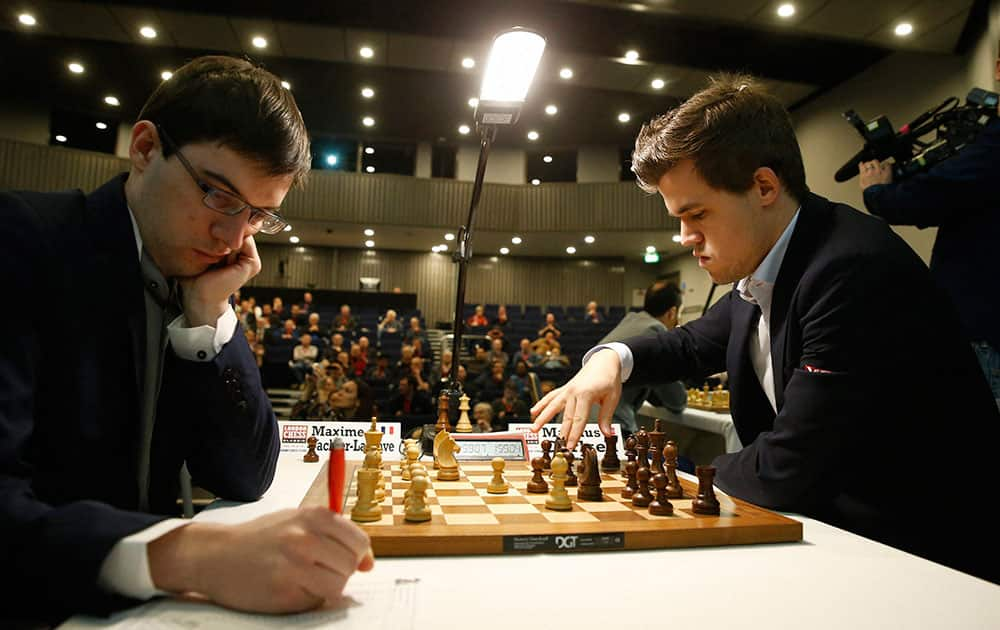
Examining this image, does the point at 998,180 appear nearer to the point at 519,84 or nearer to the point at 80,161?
the point at 519,84

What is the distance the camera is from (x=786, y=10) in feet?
22.9

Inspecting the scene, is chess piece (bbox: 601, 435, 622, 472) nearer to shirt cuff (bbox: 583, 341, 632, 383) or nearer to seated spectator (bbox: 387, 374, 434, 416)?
shirt cuff (bbox: 583, 341, 632, 383)

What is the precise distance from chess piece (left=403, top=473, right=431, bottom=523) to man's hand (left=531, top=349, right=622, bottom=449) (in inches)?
22.6

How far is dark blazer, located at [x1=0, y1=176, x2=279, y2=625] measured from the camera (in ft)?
2.34

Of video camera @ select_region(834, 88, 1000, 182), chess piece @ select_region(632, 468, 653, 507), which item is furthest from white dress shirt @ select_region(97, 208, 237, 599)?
video camera @ select_region(834, 88, 1000, 182)

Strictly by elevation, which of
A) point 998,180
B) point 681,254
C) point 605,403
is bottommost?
point 605,403

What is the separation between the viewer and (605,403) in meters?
1.80

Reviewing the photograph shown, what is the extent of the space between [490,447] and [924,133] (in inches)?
107

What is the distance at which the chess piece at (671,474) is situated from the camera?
1374 mm

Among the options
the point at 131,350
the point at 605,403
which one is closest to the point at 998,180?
the point at 605,403

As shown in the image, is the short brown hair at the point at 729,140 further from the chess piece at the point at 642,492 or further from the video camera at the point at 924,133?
the video camera at the point at 924,133

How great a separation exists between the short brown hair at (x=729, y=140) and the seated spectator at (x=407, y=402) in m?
5.60

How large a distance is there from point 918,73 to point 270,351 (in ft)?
35.5

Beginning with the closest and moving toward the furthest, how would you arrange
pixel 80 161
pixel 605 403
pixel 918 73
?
pixel 605 403 < pixel 918 73 < pixel 80 161
